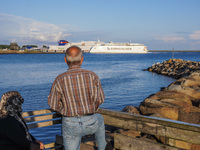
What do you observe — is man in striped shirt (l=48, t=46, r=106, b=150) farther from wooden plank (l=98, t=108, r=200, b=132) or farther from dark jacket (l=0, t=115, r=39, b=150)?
wooden plank (l=98, t=108, r=200, b=132)

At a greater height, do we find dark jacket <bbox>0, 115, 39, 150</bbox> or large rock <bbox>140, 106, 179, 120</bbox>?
dark jacket <bbox>0, 115, 39, 150</bbox>

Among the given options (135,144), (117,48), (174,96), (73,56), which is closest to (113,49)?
(117,48)

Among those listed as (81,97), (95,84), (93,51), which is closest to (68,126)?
(81,97)

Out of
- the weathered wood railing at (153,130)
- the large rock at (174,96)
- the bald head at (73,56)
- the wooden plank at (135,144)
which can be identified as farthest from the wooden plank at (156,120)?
the large rock at (174,96)

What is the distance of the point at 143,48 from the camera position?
432ft

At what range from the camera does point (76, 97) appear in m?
2.57

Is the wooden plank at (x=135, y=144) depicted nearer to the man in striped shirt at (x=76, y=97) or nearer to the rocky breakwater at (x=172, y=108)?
the man in striped shirt at (x=76, y=97)

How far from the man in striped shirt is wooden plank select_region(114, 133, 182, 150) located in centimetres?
70

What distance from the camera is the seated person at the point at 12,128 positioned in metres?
2.09

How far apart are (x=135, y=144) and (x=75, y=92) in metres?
1.17

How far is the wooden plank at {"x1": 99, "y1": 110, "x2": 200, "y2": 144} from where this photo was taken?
266 cm

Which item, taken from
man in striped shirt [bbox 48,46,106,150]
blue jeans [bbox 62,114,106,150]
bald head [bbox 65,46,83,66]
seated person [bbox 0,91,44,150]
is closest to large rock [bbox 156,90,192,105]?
blue jeans [bbox 62,114,106,150]

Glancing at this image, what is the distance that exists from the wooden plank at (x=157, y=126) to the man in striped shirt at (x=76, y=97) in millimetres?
666

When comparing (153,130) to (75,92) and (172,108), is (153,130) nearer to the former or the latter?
(75,92)
